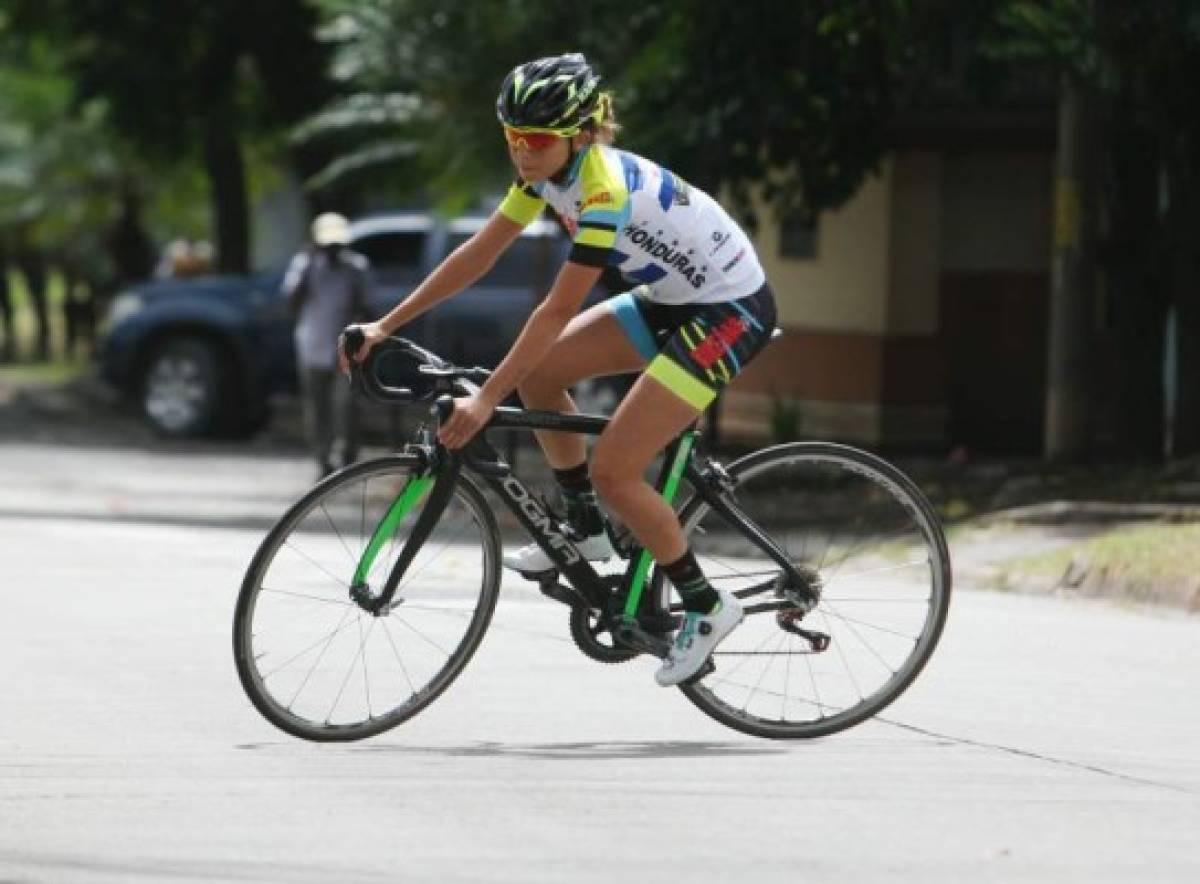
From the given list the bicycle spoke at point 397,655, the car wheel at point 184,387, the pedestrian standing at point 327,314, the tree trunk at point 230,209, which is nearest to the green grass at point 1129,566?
the bicycle spoke at point 397,655

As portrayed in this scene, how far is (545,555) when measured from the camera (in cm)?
855

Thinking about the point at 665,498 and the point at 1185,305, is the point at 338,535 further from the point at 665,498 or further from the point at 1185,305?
the point at 1185,305

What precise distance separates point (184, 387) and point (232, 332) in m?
0.67

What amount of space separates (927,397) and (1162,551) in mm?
12594

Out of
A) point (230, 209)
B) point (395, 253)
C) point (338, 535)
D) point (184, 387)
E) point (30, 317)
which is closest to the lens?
point (338, 535)

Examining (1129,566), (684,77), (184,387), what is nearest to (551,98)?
(1129,566)

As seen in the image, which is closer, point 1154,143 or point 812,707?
point 812,707

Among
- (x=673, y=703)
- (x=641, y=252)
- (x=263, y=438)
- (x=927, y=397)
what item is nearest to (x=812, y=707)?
(x=673, y=703)

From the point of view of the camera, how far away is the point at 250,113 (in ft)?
107

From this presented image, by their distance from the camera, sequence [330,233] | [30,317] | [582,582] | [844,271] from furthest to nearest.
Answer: [30,317] < [844,271] < [330,233] < [582,582]

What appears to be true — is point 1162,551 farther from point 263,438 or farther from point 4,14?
point 4,14

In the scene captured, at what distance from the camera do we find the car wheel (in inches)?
1088

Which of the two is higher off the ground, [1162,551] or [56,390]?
[1162,551]

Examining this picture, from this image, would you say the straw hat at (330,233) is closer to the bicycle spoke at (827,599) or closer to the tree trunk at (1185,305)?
the tree trunk at (1185,305)
